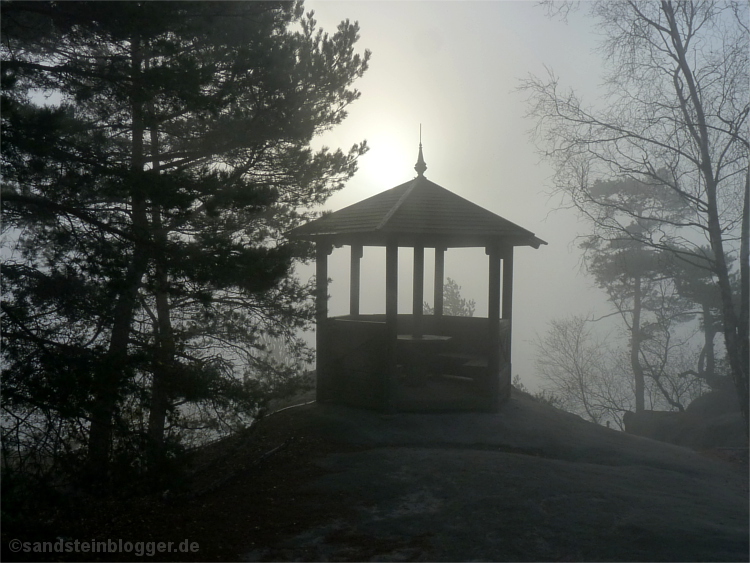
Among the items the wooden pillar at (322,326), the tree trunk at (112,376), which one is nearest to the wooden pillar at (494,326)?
the wooden pillar at (322,326)

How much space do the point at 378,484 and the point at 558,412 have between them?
648cm

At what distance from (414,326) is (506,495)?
5.68 m

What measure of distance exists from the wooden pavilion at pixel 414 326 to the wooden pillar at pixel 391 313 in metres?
0.02

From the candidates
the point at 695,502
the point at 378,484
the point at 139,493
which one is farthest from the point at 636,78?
the point at 139,493

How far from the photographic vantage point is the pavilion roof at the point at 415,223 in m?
10.1

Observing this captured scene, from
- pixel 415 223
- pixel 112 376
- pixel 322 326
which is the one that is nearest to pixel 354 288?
pixel 322 326

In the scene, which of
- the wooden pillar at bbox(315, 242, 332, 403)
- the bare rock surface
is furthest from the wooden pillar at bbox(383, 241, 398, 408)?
the wooden pillar at bbox(315, 242, 332, 403)

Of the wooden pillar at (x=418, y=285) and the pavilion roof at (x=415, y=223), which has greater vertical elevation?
the pavilion roof at (x=415, y=223)

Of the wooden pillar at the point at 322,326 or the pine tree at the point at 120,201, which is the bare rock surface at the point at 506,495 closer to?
the wooden pillar at the point at 322,326

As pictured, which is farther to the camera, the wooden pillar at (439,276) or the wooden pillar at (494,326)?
the wooden pillar at (439,276)

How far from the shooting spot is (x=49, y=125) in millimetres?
5605

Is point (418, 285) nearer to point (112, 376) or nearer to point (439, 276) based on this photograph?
point (439, 276)

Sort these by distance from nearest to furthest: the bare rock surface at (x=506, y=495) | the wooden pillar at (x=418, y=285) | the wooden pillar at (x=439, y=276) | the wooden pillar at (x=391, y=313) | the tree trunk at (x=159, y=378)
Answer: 1. the bare rock surface at (x=506, y=495)
2. the tree trunk at (x=159, y=378)
3. the wooden pillar at (x=391, y=313)
4. the wooden pillar at (x=418, y=285)
5. the wooden pillar at (x=439, y=276)

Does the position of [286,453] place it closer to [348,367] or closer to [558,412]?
[348,367]
